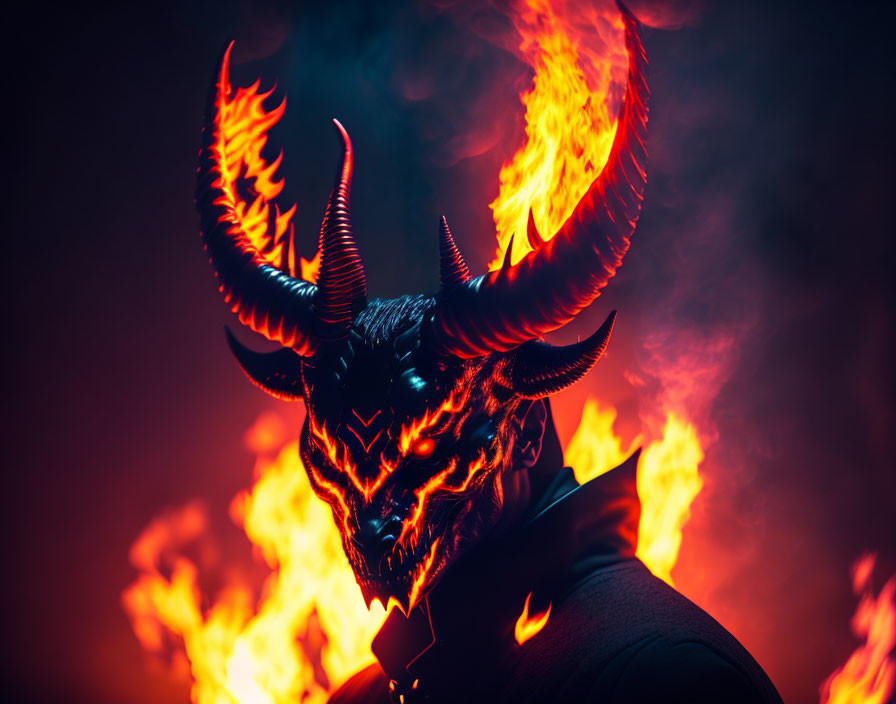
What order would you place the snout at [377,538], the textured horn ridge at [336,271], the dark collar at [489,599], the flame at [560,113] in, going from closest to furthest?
the snout at [377,538] < the dark collar at [489,599] < the textured horn ridge at [336,271] < the flame at [560,113]

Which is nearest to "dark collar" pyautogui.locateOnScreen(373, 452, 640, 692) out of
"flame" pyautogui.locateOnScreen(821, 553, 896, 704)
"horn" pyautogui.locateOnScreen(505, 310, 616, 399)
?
"horn" pyautogui.locateOnScreen(505, 310, 616, 399)

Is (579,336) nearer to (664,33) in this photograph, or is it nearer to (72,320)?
(664,33)

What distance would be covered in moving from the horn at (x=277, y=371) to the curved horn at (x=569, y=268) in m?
0.64

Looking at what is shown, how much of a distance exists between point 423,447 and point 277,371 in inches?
28.6

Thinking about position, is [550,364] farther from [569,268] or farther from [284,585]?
[284,585]

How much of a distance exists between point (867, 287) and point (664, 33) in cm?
168

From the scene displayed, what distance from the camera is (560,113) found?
2.31 metres

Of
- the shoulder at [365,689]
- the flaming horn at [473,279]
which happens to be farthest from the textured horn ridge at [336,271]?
the shoulder at [365,689]

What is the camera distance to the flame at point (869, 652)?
3.48 metres

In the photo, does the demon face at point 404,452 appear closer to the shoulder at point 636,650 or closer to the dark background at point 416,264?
the shoulder at point 636,650

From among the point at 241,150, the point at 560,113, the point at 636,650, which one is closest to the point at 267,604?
the point at 241,150

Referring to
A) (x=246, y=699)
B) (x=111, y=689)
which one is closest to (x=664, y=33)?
(x=246, y=699)

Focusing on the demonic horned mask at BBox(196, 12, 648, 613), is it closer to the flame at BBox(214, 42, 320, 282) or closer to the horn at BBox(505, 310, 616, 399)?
the horn at BBox(505, 310, 616, 399)

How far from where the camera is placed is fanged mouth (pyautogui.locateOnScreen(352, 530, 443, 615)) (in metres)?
1.62
